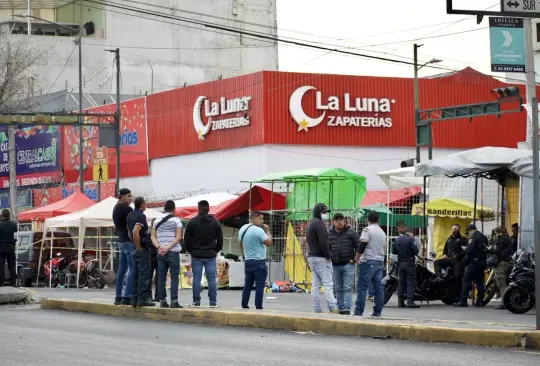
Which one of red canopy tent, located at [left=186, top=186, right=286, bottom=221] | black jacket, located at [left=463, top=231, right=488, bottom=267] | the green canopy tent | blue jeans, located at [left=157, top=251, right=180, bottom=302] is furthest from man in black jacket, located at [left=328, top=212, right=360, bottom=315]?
red canopy tent, located at [left=186, top=186, right=286, bottom=221]

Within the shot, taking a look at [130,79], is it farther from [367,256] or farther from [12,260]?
[367,256]

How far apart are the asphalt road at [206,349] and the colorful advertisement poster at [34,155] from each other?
4545 cm

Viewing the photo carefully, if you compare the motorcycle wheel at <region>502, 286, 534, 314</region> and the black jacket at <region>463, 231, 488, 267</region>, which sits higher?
the black jacket at <region>463, 231, 488, 267</region>

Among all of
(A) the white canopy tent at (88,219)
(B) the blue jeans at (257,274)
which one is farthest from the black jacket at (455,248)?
(A) the white canopy tent at (88,219)

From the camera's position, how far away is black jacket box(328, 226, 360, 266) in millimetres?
19234

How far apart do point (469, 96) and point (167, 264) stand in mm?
35083

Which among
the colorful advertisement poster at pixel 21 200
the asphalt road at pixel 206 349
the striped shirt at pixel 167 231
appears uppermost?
the colorful advertisement poster at pixel 21 200

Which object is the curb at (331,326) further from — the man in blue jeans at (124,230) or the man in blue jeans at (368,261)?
the man in blue jeans at (368,261)

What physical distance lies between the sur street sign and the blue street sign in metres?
12.1

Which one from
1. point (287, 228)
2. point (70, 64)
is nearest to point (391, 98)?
point (287, 228)

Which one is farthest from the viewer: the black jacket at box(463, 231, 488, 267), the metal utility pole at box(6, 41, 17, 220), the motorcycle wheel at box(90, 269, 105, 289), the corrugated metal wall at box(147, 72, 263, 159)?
the metal utility pole at box(6, 41, 17, 220)

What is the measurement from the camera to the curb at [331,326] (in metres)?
13.8

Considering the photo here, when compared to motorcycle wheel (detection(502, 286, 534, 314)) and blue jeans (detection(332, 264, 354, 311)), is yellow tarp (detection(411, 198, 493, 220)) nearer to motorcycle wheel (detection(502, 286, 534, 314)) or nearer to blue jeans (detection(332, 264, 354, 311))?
motorcycle wheel (detection(502, 286, 534, 314))

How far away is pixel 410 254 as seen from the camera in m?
23.9
